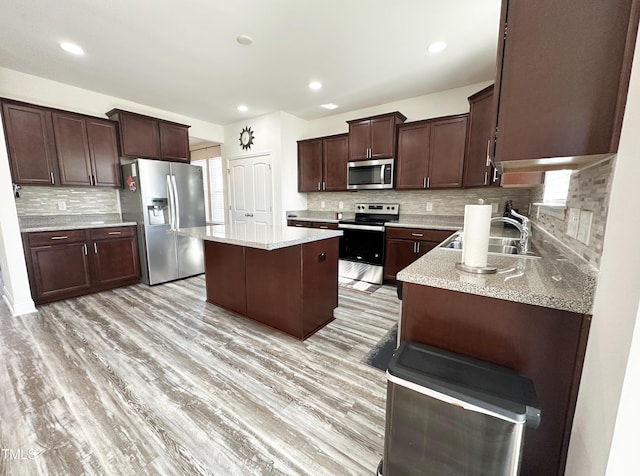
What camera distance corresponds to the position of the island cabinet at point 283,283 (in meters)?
2.19

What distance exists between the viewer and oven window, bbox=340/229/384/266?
3596mm

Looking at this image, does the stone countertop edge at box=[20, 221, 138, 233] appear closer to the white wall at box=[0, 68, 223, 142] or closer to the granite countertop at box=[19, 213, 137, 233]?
the granite countertop at box=[19, 213, 137, 233]

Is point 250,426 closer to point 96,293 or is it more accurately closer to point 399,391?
point 399,391

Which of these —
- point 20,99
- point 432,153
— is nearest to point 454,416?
point 432,153

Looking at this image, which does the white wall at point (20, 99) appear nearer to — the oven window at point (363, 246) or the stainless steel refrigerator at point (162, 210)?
the stainless steel refrigerator at point (162, 210)

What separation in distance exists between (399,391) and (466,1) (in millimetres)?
2622

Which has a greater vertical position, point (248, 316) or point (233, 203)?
point (233, 203)

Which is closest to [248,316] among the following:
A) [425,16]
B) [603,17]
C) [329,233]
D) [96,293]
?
[329,233]

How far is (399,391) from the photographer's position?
2.73 ft

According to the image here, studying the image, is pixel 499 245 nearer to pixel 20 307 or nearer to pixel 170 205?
pixel 170 205

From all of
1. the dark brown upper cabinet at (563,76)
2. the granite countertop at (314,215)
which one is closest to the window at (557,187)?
the dark brown upper cabinet at (563,76)

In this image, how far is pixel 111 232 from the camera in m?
3.38

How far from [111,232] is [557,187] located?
15.3 feet

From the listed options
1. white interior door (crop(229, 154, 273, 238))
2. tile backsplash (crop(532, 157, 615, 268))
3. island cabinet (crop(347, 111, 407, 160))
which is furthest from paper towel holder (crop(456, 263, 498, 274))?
white interior door (crop(229, 154, 273, 238))
